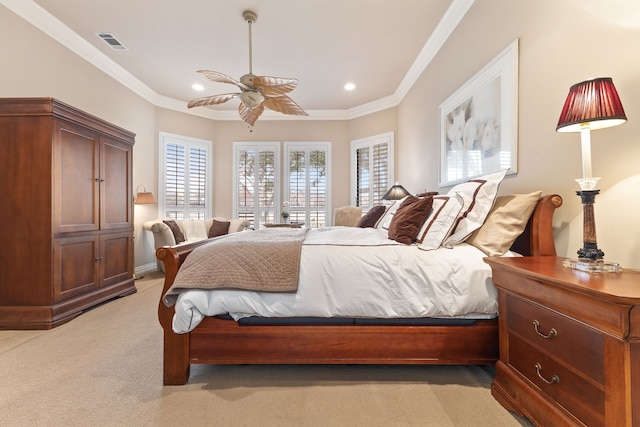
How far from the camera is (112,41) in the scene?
3379 mm

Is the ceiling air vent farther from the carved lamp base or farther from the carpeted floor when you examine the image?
the carved lamp base

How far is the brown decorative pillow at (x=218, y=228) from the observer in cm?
491

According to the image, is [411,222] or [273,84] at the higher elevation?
[273,84]

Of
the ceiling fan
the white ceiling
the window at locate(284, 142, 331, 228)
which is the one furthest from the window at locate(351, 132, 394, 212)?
the ceiling fan

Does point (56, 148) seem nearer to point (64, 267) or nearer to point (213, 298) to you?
point (64, 267)

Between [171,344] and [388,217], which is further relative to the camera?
[388,217]

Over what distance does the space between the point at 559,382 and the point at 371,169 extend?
14.7 feet

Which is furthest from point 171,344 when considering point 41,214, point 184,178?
point 184,178

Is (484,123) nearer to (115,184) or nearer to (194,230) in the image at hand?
(115,184)

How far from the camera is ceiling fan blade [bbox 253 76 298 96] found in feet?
8.89

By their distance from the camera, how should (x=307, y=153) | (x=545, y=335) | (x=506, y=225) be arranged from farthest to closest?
(x=307, y=153) < (x=506, y=225) < (x=545, y=335)

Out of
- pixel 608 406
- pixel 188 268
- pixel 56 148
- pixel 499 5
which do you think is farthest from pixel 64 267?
pixel 499 5

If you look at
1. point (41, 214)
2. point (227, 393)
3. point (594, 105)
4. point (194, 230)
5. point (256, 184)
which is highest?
point (256, 184)

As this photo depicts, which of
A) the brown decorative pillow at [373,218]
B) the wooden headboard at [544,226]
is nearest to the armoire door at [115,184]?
the brown decorative pillow at [373,218]
